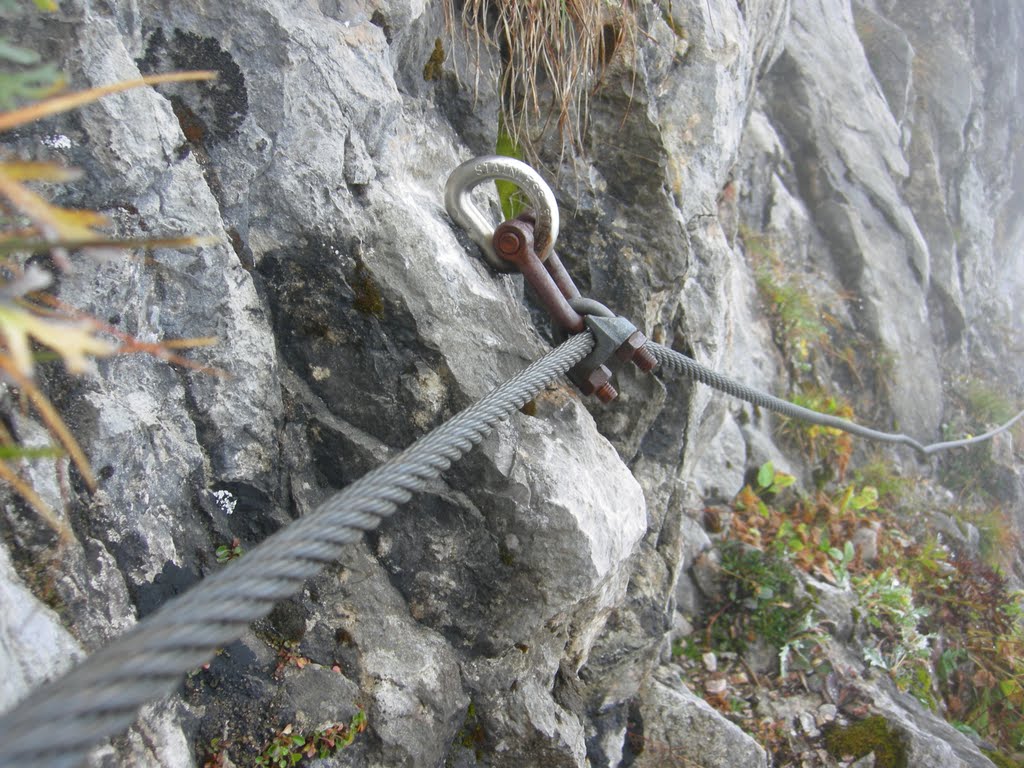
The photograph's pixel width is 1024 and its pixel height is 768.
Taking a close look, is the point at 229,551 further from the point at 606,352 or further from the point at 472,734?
the point at 606,352

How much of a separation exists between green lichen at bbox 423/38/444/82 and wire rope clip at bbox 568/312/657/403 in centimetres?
111

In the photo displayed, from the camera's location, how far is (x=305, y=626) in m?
2.06

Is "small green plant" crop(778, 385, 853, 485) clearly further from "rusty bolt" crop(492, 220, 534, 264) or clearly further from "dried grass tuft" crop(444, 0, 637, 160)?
"rusty bolt" crop(492, 220, 534, 264)

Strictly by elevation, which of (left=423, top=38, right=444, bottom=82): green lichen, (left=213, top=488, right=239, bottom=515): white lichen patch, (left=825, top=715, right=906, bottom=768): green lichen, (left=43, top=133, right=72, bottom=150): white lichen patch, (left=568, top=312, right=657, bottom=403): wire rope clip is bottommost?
(left=825, top=715, right=906, bottom=768): green lichen

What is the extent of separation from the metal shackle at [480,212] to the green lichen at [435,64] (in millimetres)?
531

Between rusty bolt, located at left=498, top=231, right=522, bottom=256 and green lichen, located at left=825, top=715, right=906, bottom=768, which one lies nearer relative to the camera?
rusty bolt, located at left=498, top=231, right=522, bottom=256

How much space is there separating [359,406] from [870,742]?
322cm

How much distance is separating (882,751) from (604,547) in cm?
238

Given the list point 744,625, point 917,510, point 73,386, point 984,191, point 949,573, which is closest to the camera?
point 73,386

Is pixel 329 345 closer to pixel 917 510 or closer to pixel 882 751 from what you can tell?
pixel 882 751

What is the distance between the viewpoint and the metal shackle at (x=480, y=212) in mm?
2279

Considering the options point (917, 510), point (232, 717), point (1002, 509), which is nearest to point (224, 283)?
point (232, 717)

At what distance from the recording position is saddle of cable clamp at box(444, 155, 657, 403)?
231cm

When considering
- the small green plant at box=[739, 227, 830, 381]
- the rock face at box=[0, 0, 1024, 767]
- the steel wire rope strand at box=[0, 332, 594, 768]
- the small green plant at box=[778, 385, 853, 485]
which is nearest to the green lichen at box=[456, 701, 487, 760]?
the rock face at box=[0, 0, 1024, 767]
